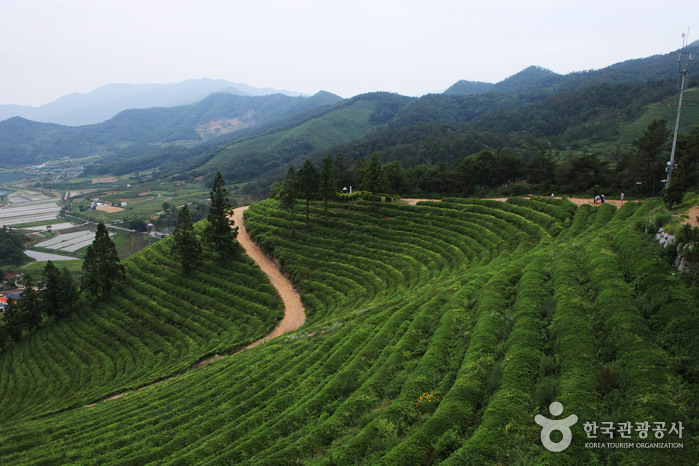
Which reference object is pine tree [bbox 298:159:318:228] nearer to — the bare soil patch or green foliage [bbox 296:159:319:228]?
green foliage [bbox 296:159:319:228]

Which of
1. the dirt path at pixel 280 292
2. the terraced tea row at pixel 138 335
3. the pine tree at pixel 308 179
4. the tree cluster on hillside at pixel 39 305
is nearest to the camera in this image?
the terraced tea row at pixel 138 335

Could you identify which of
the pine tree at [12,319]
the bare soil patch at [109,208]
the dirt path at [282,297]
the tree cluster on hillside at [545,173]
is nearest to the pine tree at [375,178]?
the tree cluster on hillside at [545,173]

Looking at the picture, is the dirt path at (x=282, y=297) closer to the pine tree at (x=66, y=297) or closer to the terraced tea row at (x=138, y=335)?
the terraced tea row at (x=138, y=335)

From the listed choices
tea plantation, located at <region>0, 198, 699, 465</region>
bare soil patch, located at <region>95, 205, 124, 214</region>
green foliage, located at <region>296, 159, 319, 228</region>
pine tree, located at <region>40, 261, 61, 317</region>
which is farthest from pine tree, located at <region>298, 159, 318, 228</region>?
bare soil patch, located at <region>95, 205, 124, 214</region>

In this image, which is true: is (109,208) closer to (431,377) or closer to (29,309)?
(29,309)

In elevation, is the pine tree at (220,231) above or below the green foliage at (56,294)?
above

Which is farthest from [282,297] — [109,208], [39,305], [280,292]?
[109,208]
